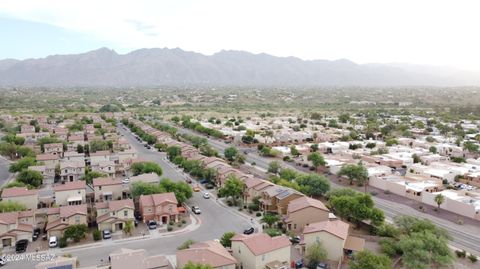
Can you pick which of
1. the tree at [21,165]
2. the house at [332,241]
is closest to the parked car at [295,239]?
the house at [332,241]

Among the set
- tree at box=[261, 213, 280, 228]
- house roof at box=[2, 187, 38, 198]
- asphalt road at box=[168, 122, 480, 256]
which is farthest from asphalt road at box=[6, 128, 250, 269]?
asphalt road at box=[168, 122, 480, 256]

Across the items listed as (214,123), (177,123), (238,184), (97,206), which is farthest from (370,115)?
(97,206)

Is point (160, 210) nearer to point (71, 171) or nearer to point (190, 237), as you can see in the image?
point (190, 237)

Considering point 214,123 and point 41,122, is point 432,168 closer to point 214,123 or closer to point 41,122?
point 214,123

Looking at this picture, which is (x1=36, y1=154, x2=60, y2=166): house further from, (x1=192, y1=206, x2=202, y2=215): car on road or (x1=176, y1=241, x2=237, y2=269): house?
(x1=176, y1=241, x2=237, y2=269): house

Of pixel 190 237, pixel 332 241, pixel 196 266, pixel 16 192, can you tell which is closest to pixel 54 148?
pixel 16 192
